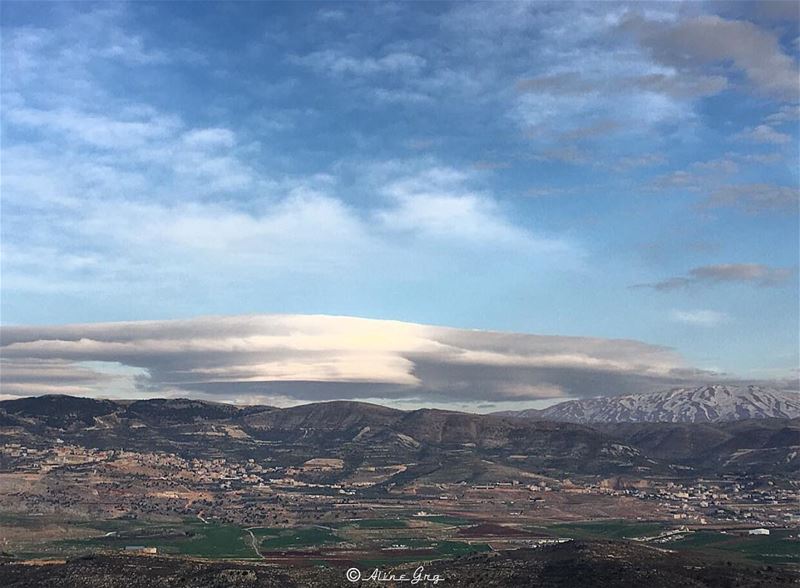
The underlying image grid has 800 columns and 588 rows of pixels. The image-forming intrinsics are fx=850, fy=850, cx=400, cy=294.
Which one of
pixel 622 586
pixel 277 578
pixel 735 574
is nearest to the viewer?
pixel 622 586

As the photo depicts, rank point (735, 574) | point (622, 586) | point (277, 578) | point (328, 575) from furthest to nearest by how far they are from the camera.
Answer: point (328, 575), point (277, 578), point (735, 574), point (622, 586)

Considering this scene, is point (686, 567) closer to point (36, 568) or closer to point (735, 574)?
point (735, 574)

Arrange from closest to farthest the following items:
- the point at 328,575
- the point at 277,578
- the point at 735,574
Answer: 1. the point at 735,574
2. the point at 277,578
3. the point at 328,575

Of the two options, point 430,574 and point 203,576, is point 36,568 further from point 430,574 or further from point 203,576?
point 430,574

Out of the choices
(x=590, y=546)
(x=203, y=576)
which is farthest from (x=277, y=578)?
(x=590, y=546)

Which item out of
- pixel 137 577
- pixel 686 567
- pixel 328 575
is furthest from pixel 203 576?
pixel 686 567

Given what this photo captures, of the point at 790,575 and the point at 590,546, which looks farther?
the point at 590,546
